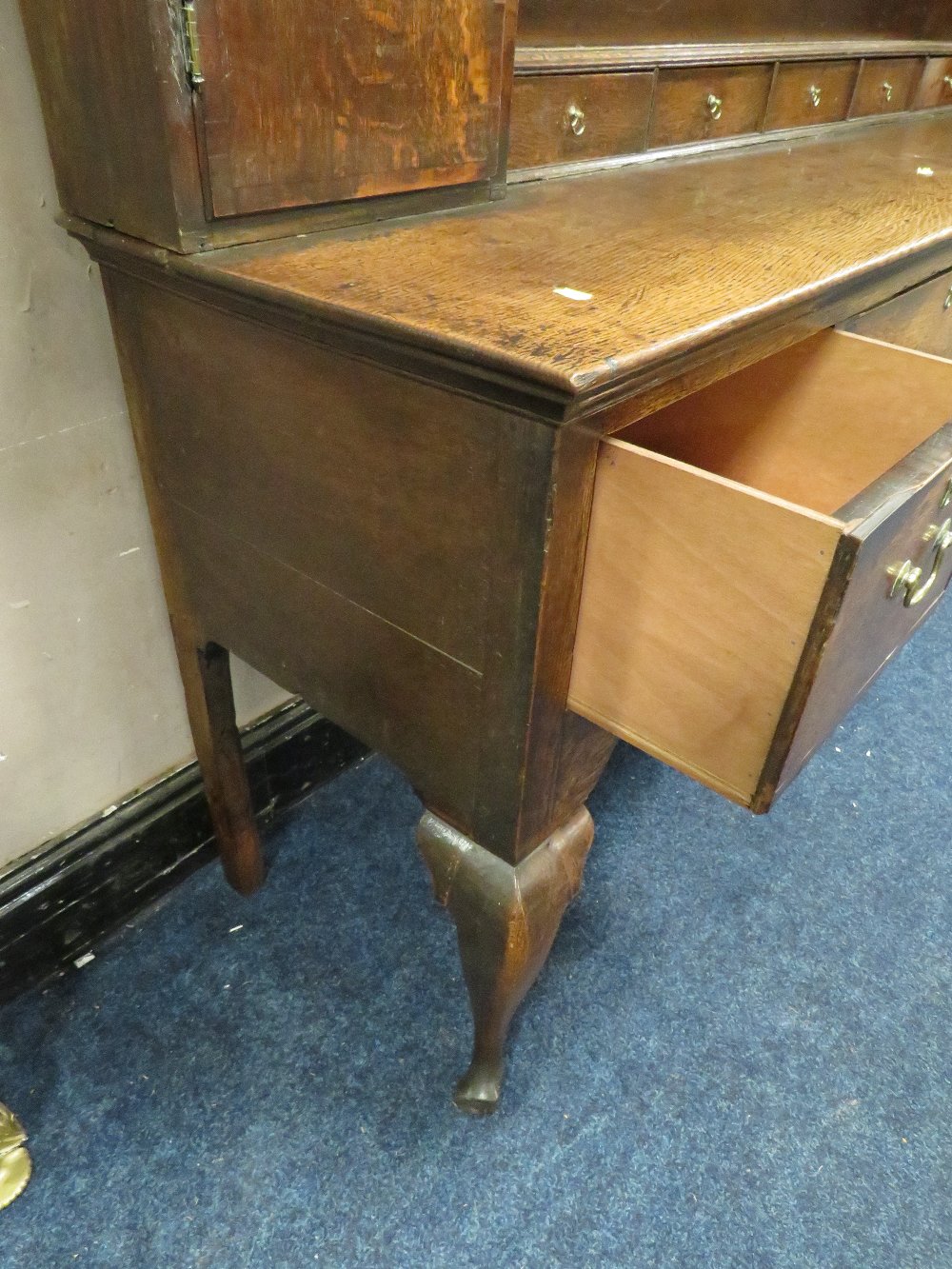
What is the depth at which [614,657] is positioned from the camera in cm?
63

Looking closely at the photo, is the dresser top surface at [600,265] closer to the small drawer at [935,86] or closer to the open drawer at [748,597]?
the open drawer at [748,597]

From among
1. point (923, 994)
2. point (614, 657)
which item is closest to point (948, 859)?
point (923, 994)

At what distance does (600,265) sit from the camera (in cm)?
64

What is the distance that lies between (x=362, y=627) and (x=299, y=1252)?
60cm

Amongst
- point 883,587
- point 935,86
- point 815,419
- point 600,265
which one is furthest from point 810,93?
point 883,587

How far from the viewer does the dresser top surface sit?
0.51 meters

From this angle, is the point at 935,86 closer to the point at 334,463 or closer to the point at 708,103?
the point at 708,103

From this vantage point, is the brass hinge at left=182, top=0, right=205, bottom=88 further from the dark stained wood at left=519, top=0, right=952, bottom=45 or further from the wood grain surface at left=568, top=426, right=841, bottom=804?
the dark stained wood at left=519, top=0, right=952, bottom=45

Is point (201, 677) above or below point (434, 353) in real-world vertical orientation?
below

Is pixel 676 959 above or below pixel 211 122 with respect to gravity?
below

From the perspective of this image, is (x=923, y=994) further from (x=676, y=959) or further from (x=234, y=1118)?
(x=234, y=1118)

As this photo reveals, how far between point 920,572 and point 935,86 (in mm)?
1391

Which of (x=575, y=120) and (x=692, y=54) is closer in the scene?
(x=575, y=120)

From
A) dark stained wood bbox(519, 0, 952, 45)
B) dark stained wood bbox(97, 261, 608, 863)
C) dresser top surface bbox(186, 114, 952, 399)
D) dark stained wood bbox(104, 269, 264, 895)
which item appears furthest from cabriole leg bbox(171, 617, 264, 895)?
dark stained wood bbox(519, 0, 952, 45)
